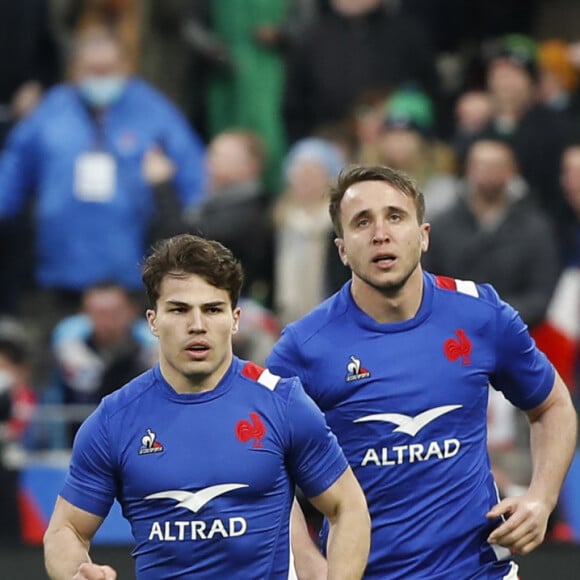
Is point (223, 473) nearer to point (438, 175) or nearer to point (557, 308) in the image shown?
point (557, 308)

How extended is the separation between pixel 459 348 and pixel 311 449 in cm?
75

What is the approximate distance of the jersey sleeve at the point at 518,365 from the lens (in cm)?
565

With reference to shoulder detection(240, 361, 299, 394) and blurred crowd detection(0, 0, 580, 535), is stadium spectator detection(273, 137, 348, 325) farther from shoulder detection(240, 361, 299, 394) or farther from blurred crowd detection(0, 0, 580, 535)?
shoulder detection(240, 361, 299, 394)

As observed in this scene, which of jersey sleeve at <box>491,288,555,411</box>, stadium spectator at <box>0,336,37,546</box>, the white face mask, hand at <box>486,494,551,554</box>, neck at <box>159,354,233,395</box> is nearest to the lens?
neck at <box>159,354,233,395</box>

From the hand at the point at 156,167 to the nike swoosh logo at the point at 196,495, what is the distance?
517 cm

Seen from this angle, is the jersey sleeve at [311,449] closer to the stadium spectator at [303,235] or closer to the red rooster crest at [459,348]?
the red rooster crest at [459,348]

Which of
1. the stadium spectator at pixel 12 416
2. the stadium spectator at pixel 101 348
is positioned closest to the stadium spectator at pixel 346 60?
the stadium spectator at pixel 101 348

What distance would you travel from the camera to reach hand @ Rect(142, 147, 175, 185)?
33.2ft

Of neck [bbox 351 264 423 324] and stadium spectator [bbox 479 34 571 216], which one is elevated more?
stadium spectator [bbox 479 34 571 216]

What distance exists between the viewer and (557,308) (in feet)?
30.6

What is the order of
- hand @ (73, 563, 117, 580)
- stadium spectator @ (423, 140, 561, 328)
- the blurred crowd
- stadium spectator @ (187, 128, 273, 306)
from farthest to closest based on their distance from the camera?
1. stadium spectator @ (187, 128, 273, 306)
2. the blurred crowd
3. stadium spectator @ (423, 140, 561, 328)
4. hand @ (73, 563, 117, 580)

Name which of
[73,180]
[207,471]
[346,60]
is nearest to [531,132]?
[346,60]

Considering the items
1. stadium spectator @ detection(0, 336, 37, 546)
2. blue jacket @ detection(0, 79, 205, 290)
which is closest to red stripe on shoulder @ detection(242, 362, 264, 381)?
stadium spectator @ detection(0, 336, 37, 546)

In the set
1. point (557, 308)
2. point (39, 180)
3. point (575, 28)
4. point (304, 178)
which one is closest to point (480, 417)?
point (557, 308)
